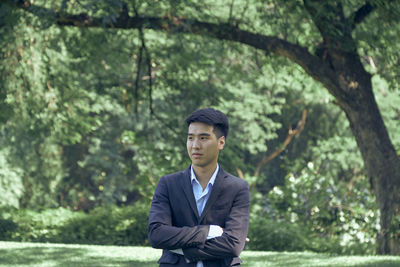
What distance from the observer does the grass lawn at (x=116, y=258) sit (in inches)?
424

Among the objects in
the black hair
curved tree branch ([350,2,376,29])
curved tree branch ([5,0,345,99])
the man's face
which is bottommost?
the man's face

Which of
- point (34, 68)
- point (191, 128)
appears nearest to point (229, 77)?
point (34, 68)

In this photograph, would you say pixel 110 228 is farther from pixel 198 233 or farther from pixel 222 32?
pixel 198 233

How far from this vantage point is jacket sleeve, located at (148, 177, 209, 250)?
3.38 m

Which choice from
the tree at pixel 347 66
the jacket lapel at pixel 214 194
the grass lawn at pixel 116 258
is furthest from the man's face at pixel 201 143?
the tree at pixel 347 66

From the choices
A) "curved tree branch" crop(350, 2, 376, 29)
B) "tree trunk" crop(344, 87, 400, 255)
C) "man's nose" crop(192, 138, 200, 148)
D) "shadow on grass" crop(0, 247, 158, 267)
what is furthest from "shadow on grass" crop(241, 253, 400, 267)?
"man's nose" crop(192, 138, 200, 148)

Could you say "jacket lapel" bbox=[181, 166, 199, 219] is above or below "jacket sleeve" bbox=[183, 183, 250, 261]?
above

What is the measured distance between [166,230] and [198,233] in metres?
0.17

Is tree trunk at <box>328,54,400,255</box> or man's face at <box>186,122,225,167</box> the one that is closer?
man's face at <box>186,122,225,167</box>

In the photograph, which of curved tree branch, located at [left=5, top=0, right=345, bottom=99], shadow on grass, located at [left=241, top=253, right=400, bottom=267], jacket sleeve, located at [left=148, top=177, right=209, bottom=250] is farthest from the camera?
curved tree branch, located at [left=5, top=0, right=345, bottom=99]

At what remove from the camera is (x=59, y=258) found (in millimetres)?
11508

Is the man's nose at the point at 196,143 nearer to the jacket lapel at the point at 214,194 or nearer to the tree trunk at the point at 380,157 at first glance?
the jacket lapel at the point at 214,194

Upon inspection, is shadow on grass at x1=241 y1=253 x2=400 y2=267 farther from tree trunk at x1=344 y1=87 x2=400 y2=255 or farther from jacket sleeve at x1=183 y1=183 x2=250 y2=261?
jacket sleeve at x1=183 y1=183 x2=250 y2=261

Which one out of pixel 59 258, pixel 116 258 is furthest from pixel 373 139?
pixel 59 258
